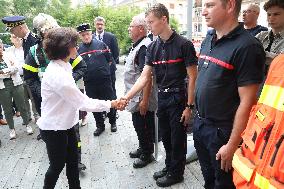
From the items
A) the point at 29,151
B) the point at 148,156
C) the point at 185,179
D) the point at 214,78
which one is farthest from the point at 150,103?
the point at 29,151

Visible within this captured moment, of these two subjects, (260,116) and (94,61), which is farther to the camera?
(94,61)

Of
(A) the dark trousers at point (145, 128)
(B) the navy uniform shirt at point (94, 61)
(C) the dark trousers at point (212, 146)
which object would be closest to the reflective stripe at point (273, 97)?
(C) the dark trousers at point (212, 146)

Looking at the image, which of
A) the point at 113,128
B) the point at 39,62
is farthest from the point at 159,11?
the point at 113,128

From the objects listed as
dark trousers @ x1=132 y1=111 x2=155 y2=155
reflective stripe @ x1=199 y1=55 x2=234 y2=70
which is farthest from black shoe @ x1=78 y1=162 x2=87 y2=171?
reflective stripe @ x1=199 y1=55 x2=234 y2=70

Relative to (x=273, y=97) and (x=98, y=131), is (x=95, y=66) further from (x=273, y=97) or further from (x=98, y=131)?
(x=273, y=97)

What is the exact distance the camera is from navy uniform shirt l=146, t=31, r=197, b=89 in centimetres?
311

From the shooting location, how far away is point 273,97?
161cm

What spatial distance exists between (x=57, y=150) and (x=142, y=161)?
5.27ft

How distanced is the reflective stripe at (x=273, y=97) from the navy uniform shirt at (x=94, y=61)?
385cm

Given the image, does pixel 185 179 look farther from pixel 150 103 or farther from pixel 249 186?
pixel 249 186

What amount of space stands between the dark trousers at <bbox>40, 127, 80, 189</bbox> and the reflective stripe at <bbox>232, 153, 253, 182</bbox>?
5.43ft

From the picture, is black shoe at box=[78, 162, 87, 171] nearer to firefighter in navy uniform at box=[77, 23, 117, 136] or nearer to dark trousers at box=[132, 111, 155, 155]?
dark trousers at box=[132, 111, 155, 155]

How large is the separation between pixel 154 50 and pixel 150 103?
2.83ft

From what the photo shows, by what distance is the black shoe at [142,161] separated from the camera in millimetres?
4098
